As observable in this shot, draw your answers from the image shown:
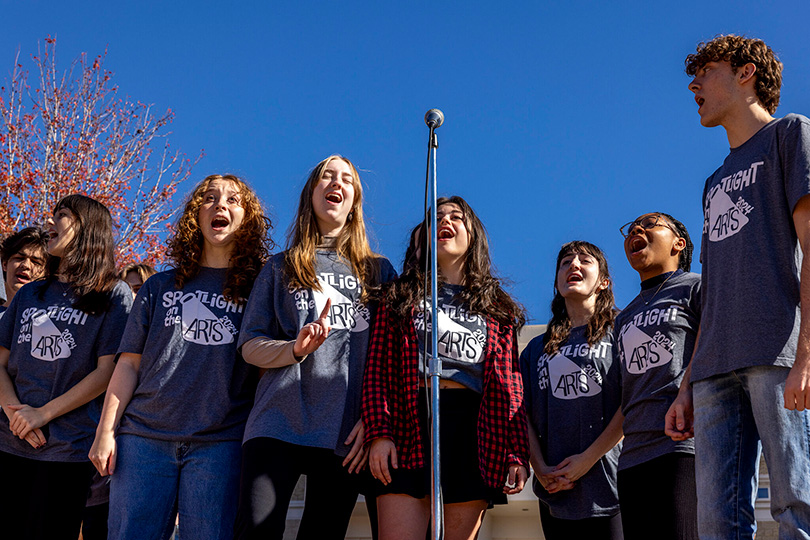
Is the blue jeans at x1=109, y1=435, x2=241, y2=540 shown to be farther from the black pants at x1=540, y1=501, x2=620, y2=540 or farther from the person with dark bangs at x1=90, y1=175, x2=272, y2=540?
the black pants at x1=540, y1=501, x2=620, y2=540

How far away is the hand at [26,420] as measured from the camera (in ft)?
11.1

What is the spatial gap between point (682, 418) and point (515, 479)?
0.67m

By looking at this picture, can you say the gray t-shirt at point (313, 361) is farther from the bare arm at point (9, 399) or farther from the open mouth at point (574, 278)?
the open mouth at point (574, 278)

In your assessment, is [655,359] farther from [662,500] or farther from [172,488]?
[172,488]

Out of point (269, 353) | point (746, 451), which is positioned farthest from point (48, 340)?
point (746, 451)

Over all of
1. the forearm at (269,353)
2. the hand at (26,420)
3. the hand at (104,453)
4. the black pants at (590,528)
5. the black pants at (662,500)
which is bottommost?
the black pants at (590,528)

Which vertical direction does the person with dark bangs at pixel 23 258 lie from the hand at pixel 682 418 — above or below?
above

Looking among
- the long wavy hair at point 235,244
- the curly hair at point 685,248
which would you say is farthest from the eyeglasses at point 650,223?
the long wavy hair at point 235,244

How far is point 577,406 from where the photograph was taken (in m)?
3.58

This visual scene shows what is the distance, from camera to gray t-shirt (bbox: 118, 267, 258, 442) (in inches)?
122

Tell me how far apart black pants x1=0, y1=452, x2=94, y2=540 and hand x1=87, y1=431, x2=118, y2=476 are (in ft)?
1.33

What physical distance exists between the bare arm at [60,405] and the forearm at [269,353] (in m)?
0.84

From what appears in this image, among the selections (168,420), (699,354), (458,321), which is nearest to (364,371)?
(458,321)

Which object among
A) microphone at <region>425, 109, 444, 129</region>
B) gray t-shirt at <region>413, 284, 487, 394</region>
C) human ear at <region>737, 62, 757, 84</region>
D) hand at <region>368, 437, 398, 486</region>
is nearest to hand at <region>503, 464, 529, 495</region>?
gray t-shirt at <region>413, 284, 487, 394</region>
